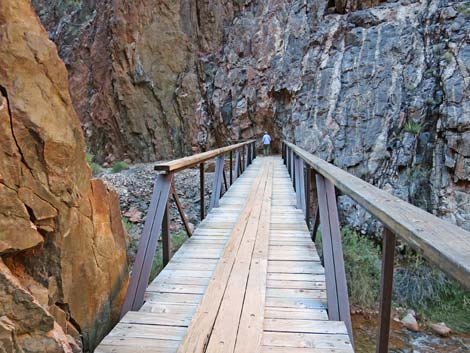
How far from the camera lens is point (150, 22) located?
19.6 metres

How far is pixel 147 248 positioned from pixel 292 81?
14.9m

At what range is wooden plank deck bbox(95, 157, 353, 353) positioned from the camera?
6.21ft

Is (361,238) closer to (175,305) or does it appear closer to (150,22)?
(175,305)

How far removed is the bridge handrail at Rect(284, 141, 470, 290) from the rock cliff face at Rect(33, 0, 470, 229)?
9406 millimetres

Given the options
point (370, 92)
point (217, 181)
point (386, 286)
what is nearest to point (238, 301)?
point (386, 286)

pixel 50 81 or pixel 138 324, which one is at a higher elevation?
pixel 50 81

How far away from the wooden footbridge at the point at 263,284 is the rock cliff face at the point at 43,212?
0.32 m

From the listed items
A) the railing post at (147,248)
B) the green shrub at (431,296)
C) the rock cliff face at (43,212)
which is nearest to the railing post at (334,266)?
the railing post at (147,248)

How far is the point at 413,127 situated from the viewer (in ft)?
35.9

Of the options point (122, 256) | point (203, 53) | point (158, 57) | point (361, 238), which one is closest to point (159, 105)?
point (158, 57)

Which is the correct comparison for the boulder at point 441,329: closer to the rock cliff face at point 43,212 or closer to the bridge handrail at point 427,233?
the bridge handrail at point 427,233

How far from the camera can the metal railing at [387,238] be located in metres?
0.82

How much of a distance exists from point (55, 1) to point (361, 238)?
25390mm

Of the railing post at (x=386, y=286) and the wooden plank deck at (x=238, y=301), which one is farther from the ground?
the railing post at (x=386, y=286)
